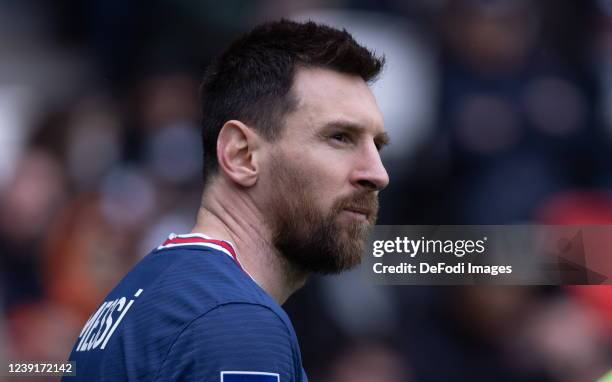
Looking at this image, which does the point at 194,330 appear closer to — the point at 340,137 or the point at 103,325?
the point at 103,325

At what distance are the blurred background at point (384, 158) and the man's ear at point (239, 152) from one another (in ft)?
5.36

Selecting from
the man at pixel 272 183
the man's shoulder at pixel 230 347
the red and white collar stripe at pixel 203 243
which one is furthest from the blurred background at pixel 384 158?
the man's shoulder at pixel 230 347

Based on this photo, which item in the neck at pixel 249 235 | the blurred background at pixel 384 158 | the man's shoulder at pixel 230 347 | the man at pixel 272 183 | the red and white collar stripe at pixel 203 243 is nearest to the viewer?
the man's shoulder at pixel 230 347

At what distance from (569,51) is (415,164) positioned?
80 cm

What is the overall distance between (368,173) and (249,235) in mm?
296

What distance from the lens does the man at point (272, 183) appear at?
5.65ft

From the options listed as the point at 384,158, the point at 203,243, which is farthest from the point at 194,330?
the point at 384,158

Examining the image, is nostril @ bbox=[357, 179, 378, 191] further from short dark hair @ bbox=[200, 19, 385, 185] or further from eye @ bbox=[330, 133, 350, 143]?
short dark hair @ bbox=[200, 19, 385, 185]

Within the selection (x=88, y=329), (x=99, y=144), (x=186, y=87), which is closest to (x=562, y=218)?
(x=186, y=87)

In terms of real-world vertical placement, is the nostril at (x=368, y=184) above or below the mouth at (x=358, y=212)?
above

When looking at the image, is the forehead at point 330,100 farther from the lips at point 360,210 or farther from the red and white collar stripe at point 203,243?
the red and white collar stripe at point 203,243

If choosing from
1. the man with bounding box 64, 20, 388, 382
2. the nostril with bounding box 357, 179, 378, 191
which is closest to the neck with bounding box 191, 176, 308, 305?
the man with bounding box 64, 20, 388, 382

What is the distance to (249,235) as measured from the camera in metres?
1.98

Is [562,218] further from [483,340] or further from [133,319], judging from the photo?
[133,319]
